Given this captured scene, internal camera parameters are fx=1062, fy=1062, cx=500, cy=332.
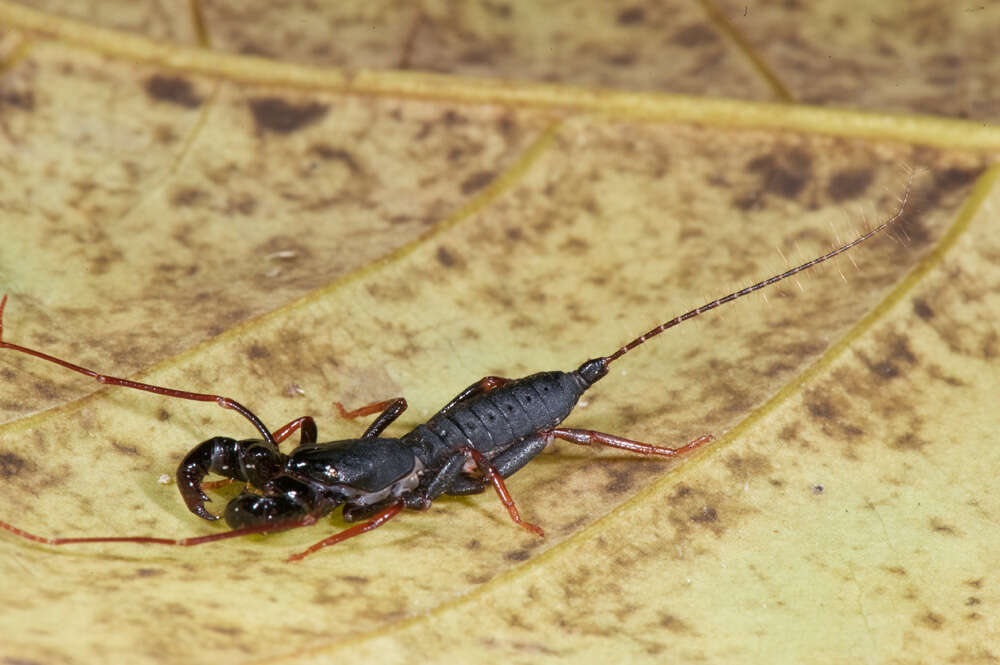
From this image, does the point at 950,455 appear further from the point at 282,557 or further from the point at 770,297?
the point at 282,557

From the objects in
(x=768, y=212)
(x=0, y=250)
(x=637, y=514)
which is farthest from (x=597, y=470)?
(x=0, y=250)

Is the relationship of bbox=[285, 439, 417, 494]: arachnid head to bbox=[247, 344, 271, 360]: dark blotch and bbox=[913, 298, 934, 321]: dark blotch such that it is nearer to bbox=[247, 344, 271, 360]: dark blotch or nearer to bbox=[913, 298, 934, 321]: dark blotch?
bbox=[247, 344, 271, 360]: dark blotch

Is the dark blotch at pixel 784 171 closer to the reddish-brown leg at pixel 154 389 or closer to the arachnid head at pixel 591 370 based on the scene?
the arachnid head at pixel 591 370

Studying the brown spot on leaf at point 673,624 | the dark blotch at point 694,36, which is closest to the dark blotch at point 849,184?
the dark blotch at point 694,36

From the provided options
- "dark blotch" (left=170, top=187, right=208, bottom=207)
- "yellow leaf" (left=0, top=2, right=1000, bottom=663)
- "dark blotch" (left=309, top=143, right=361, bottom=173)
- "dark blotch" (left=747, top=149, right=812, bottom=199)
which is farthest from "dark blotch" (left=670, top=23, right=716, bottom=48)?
"dark blotch" (left=170, top=187, right=208, bottom=207)

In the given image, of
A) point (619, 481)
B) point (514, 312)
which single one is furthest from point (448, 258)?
point (619, 481)

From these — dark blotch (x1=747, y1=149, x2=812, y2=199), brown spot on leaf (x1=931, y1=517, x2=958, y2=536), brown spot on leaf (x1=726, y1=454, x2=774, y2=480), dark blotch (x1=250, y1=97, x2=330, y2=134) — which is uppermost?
dark blotch (x1=250, y1=97, x2=330, y2=134)

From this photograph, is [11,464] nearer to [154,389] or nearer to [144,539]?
[154,389]
